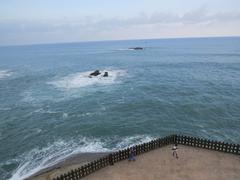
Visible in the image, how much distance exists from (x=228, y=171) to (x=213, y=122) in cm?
1656

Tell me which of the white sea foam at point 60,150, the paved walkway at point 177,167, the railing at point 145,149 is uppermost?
the railing at point 145,149

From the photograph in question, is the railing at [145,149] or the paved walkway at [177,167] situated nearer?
the paved walkway at [177,167]

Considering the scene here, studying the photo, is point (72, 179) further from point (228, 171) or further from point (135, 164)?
point (228, 171)

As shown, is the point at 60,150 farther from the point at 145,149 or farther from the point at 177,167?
the point at 177,167

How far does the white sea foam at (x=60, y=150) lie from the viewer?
23922 millimetres

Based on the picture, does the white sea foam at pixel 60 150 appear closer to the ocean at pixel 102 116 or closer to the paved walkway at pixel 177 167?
the ocean at pixel 102 116

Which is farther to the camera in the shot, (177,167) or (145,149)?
(145,149)

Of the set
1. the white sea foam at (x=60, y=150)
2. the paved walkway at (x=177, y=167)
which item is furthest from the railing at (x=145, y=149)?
the white sea foam at (x=60, y=150)

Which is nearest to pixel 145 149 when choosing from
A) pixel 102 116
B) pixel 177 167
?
pixel 177 167

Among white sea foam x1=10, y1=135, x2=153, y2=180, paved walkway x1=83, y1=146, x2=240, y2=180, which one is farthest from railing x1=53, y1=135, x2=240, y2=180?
white sea foam x1=10, y1=135, x2=153, y2=180

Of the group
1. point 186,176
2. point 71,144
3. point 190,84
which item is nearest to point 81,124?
point 71,144

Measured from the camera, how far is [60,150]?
2709 cm

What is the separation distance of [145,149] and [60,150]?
1118cm

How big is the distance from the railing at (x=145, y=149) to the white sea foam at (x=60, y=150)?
636cm
